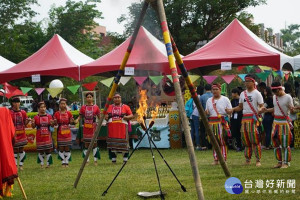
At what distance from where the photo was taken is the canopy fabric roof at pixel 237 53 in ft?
40.5

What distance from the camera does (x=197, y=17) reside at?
3381 cm

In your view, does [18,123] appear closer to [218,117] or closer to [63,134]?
[63,134]

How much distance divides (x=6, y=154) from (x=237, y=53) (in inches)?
302

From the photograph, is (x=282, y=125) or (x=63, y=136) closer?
(x=282, y=125)

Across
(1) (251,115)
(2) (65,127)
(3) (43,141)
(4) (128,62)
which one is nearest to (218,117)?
(1) (251,115)

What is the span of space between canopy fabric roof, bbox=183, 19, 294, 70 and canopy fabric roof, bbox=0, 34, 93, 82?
3.42 m

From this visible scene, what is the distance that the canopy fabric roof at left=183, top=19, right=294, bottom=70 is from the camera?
486 inches

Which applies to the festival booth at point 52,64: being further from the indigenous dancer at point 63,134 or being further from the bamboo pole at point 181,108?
the bamboo pole at point 181,108

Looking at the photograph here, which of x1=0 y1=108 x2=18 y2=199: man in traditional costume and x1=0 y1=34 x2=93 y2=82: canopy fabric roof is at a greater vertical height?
x1=0 y1=34 x2=93 y2=82: canopy fabric roof

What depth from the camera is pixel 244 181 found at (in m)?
7.43

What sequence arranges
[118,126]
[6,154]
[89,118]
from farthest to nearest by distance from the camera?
1. [89,118]
2. [118,126]
3. [6,154]

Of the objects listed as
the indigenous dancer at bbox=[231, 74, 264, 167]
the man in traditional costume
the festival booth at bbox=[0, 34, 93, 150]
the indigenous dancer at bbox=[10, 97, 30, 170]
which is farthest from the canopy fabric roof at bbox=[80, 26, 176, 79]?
the man in traditional costume

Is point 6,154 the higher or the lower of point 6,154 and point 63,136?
the higher

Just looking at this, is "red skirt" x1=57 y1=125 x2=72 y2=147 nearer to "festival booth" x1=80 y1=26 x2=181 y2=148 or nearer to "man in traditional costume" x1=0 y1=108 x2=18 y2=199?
"festival booth" x1=80 y1=26 x2=181 y2=148
